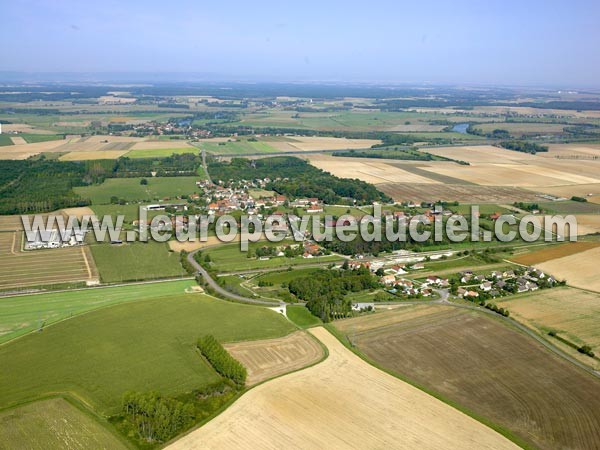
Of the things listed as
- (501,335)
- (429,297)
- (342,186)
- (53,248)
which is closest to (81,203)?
(53,248)

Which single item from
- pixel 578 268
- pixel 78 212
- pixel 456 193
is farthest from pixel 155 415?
pixel 456 193

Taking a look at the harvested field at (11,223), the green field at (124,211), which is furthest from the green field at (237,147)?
the harvested field at (11,223)

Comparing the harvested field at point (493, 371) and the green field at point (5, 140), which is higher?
the green field at point (5, 140)

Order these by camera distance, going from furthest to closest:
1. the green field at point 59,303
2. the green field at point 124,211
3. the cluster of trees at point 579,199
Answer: the cluster of trees at point 579,199 → the green field at point 124,211 → the green field at point 59,303

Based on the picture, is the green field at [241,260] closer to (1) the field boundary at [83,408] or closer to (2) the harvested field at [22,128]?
(1) the field boundary at [83,408]

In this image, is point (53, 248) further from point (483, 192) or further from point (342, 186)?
point (483, 192)

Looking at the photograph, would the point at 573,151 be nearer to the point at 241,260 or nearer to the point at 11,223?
the point at 241,260
